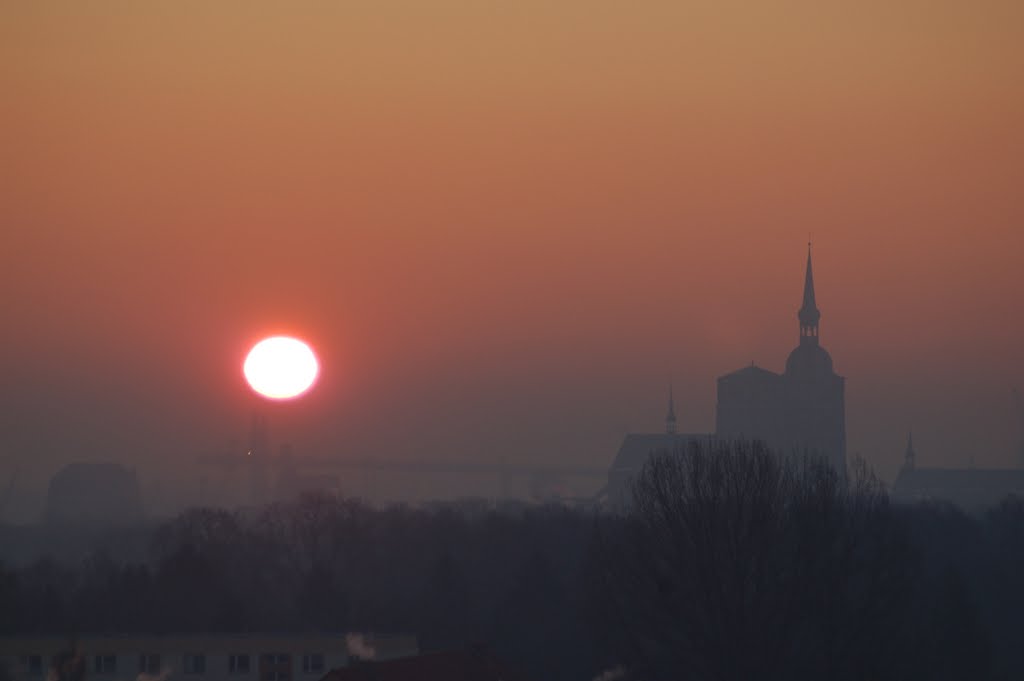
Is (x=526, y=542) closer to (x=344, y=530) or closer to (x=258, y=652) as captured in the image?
(x=344, y=530)

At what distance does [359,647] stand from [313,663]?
1.34 metres

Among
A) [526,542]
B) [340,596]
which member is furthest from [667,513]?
[526,542]

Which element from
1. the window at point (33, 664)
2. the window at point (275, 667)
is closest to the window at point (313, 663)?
the window at point (275, 667)

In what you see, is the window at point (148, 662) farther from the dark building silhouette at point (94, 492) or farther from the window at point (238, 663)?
the dark building silhouette at point (94, 492)

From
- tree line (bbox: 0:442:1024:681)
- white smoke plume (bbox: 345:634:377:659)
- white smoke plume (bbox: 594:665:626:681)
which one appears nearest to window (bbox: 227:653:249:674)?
white smoke plume (bbox: 345:634:377:659)

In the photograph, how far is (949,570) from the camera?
63.5 meters

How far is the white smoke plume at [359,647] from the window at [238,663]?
7.99ft

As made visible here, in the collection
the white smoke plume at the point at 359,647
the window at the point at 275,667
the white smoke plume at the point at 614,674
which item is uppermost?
the white smoke plume at the point at 359,647

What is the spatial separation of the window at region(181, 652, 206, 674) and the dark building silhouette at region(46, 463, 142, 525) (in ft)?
409

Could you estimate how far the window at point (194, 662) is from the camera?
157 feet

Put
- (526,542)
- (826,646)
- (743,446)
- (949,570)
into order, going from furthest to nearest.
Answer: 1. (526,542)
2. (949,570)
3. (743,446)
4. (826,646)

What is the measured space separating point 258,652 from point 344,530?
41.1m

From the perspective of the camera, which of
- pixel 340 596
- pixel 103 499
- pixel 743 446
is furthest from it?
pixel 103 499

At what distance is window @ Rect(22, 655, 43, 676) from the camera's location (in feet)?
159
